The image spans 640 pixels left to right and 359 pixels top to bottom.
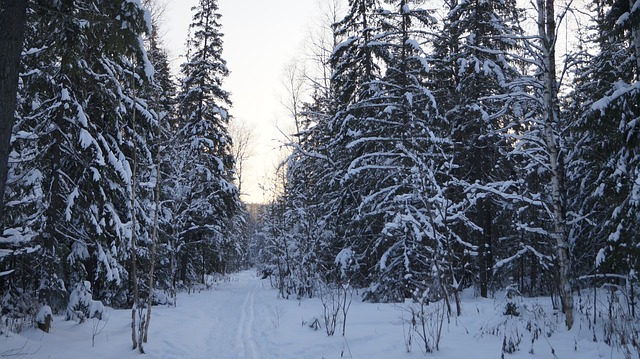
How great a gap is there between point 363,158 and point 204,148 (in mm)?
11886

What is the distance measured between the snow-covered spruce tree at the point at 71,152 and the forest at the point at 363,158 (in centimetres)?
5

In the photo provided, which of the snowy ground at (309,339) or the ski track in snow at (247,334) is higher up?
the snowy ground at (309,339)

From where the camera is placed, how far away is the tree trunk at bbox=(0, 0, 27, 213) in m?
4.68

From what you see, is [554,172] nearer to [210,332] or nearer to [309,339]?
[309,339]

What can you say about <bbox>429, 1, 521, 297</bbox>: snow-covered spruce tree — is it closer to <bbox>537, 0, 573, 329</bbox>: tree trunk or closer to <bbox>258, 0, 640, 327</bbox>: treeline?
<bbox>258, 0, 640, 327</bbox>: treeline

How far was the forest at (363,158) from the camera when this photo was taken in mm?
7309

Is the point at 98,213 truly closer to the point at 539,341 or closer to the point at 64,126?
the point at 64,126

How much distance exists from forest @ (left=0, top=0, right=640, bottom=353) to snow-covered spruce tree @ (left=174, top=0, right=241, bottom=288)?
12 cm

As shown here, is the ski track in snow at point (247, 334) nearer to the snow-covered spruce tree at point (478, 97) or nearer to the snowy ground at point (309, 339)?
the snowy ground at point (309, 339)

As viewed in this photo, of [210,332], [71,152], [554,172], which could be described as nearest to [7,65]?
[71,152]

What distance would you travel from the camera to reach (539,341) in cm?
630

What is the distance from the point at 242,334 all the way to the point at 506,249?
47.3 ft

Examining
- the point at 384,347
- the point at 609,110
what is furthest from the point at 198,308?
the point at 609,110

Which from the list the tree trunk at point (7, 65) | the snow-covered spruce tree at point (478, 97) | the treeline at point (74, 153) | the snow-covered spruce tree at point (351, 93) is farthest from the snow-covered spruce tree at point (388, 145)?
the tree trunk at point (7, 65)
